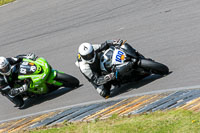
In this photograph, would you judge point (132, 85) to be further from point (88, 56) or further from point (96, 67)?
point (88, 56)

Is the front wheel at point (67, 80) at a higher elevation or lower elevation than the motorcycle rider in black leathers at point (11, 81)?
lower

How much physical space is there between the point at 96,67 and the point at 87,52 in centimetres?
56

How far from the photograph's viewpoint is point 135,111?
8.29 metres

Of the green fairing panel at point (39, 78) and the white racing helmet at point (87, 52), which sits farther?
the green fairing panel at point (39, 78)

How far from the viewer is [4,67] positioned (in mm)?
10602

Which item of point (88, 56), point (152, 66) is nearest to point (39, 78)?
point (88, 56)

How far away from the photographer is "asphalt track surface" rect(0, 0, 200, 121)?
10.2m

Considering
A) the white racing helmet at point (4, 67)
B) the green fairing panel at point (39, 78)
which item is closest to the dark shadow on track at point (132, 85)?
the green fairing panel at point (39, 78)

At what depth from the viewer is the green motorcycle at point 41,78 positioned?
10.9m

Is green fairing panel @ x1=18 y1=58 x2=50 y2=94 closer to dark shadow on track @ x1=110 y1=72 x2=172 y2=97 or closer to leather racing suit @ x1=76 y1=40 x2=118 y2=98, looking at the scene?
leather racing suit @ x1=76 y1=40 x2=118 y2=98

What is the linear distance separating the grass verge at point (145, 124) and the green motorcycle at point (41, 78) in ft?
7.94

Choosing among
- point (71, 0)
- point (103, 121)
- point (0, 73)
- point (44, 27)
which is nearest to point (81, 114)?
point (103, 121)

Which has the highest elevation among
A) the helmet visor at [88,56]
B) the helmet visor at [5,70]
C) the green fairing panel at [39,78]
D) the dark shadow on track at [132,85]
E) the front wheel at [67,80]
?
the helmet visor at [88,56]

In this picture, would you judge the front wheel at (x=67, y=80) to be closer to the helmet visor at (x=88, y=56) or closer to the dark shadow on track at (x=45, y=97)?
the dark shadow on track at (x=45, y=97)
